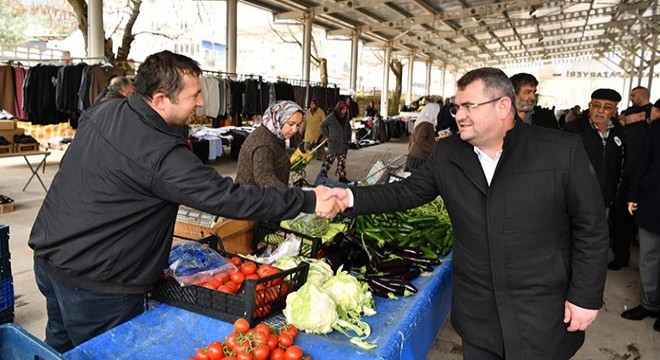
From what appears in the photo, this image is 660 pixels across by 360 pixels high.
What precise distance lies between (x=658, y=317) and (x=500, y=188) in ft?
9.68

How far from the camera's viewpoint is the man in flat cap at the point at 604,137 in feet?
12.8

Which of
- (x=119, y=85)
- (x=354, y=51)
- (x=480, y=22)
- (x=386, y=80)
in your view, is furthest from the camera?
(x=386, y=80)

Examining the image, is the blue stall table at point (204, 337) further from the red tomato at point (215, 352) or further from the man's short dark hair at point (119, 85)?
the man's short dark hair at point (119, 85)

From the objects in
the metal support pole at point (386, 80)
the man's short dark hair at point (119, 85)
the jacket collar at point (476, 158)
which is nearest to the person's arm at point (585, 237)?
the jacket collar at point (476, 158)

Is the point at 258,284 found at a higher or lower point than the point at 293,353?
higher

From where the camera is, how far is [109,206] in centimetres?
164

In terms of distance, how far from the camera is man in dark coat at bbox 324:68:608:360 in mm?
1733

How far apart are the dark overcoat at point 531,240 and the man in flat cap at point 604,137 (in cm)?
241

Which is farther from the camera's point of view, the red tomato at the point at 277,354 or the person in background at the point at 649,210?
the person in background at the point at 649,210

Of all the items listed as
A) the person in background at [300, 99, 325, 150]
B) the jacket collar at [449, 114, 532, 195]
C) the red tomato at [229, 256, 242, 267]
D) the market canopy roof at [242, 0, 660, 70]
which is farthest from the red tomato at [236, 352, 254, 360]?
the market canopy roof at [242, 0, 660, 70]

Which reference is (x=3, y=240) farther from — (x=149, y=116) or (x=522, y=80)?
(x=522, y=80)

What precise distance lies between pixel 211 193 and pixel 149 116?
0.33m

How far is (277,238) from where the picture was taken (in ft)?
8.71

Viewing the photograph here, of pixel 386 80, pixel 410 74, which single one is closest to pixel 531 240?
pixel 386 80
